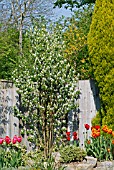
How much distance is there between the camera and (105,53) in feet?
17.3

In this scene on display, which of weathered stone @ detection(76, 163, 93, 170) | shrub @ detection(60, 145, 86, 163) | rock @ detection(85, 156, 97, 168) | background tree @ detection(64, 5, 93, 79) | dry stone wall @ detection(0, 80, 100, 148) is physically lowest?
weathered stone @ detection(76, 163, 93, 170)

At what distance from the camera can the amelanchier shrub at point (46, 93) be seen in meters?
5.98

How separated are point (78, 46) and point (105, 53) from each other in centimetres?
199

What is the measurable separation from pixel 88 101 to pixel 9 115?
1.36 meters

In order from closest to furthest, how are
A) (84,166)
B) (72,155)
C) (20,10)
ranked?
(84,166)
(72,155)
(20,10)


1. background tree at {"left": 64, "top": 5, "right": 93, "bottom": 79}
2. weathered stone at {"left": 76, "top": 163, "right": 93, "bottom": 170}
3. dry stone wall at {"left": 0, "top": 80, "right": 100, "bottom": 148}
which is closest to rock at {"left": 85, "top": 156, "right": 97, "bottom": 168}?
weathered stone at {"left": 76, "top": 163, "right": 93, "bottom": 170}

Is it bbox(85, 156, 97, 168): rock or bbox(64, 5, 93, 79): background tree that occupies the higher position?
bbox(64, 5, 93, 79): background tree

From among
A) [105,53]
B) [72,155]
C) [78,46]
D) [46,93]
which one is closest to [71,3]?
[78,46]

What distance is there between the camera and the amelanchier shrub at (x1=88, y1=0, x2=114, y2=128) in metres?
5.25

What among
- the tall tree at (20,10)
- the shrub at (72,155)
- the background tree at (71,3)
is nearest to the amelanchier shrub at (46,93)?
the shrub at (72,155)

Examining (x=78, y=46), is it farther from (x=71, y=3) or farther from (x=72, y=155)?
(x=72, y=155)

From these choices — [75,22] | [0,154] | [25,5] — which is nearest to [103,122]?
[0,154]

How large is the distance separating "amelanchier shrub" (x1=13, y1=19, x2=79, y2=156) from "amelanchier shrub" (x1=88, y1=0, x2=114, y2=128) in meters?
0.72

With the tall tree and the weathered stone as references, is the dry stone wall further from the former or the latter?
the tall tree
